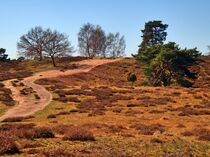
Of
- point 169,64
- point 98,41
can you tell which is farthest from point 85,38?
point 169,64

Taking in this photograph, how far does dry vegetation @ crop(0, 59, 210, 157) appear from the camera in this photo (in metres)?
17.5

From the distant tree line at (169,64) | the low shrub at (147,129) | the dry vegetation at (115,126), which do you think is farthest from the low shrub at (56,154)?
the distant tree line at (169,64)

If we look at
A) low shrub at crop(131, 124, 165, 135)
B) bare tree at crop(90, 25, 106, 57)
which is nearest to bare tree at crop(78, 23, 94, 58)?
bare tree at crop(90, 25, 106, 57)

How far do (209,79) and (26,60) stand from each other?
58173 mm

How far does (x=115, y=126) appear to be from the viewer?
95.6ft

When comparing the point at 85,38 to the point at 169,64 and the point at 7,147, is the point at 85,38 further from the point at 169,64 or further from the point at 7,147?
the point at 7,147

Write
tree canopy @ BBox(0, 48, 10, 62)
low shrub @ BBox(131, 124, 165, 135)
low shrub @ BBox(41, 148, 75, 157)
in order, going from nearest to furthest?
low shrub @ BBox(41, 148, 75, 157) < low shrub @ BBox(131, 124, 165, 135) < tree canopy @ BBox(0, 48, 10, 62)

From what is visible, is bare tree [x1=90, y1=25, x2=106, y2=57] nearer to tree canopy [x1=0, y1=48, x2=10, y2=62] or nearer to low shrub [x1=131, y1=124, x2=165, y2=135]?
tree canopy [x1=0, y1=48, x2=10, y2=62]

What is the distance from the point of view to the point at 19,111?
1622 inches

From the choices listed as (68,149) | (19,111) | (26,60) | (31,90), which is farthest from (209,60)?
(68,149)

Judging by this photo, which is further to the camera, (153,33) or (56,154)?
(153,33)

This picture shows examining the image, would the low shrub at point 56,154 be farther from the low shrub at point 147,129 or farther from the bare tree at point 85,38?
the bare tree at point 85,38

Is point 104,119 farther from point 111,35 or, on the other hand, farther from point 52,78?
point 111,35

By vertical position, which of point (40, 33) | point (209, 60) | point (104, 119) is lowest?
point (104, 119)
